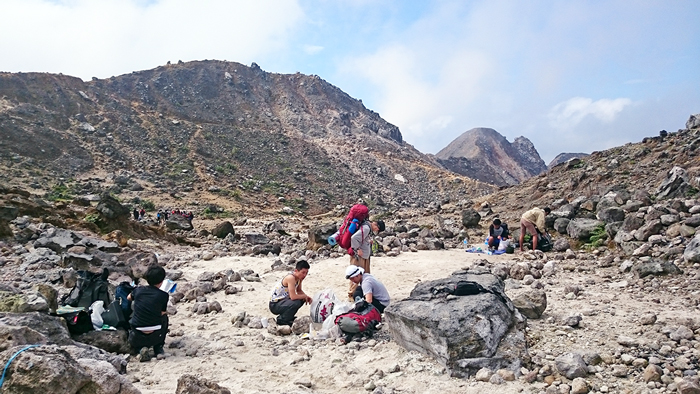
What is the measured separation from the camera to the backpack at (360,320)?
→ 575cm

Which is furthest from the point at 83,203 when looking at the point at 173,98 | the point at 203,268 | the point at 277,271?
the point at 173,98

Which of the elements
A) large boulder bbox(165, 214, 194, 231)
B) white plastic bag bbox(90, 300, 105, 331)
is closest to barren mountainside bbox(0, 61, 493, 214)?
large boulder bbox(165, 214, 194, 231)

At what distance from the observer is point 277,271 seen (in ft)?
34.0

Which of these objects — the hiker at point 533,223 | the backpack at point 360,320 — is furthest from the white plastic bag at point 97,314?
the hiker at point 533,223

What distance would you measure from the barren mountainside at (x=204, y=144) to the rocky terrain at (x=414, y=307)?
17502 mm

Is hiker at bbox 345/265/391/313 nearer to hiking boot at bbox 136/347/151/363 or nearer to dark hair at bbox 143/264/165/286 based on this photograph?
dark hair at bbox 143/264/165/286

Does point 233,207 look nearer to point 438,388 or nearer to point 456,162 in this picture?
point 438,388

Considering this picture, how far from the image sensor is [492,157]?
3487 inches

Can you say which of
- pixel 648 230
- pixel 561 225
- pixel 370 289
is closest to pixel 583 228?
pixel 561 225

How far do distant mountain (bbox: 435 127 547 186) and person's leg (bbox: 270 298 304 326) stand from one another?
68.8 m

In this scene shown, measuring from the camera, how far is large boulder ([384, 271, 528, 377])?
179 inches

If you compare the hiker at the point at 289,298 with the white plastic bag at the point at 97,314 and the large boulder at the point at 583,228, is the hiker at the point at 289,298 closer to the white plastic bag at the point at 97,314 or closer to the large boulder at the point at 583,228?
the white plastic bag at the point at 97,314

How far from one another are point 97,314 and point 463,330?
4.43 meters

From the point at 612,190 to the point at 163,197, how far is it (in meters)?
26.4
